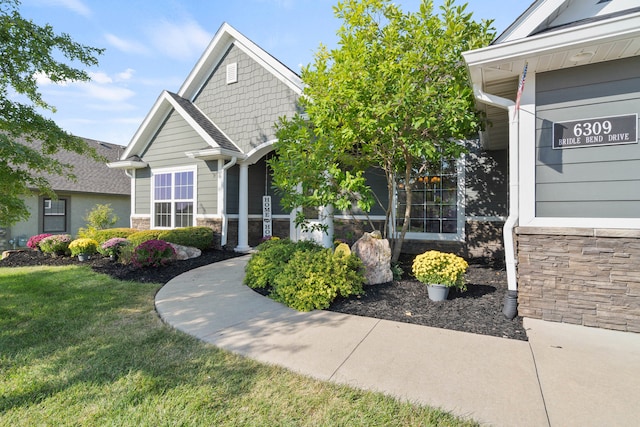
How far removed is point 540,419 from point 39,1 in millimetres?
8713

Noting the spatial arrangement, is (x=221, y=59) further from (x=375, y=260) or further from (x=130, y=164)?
(x=375, y=260)

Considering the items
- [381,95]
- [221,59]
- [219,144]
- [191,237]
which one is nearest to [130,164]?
[219,144]

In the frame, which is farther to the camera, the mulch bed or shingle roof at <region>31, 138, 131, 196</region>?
shingle roof at <region>31, 138, 131, 196</region>

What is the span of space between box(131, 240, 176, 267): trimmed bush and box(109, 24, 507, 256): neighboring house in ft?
8.58

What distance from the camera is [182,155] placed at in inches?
415

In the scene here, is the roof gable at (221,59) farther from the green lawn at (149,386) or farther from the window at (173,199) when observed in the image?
the green lawn at (149,386)

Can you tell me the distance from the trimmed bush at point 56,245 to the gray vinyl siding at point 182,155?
9.66 ft

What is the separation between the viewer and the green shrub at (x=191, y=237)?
894 centimetres

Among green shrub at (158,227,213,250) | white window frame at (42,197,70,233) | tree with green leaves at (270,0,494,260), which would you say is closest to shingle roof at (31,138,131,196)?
white window frame at (42,197,70,233)

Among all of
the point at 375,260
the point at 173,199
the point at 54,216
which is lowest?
the point at 375,260

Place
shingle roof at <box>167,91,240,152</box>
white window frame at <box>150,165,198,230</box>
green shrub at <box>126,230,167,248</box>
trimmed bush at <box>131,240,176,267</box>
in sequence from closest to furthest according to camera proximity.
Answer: trimmed bush at <box>131,240,176,267</box>, green shrub at <box>126,230,167,248</box>, shingle roof at <box>167,91,240,152</box>, white window frame at <box>150,165,198,230</box>

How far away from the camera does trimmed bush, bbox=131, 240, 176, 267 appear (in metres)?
6.97

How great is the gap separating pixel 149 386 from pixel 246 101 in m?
8.93

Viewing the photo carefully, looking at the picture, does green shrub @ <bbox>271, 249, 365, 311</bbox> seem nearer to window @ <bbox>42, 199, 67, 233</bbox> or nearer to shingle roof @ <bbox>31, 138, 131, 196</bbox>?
shingle roof @ <bbox>31, 138, 131, 196</bbox>
